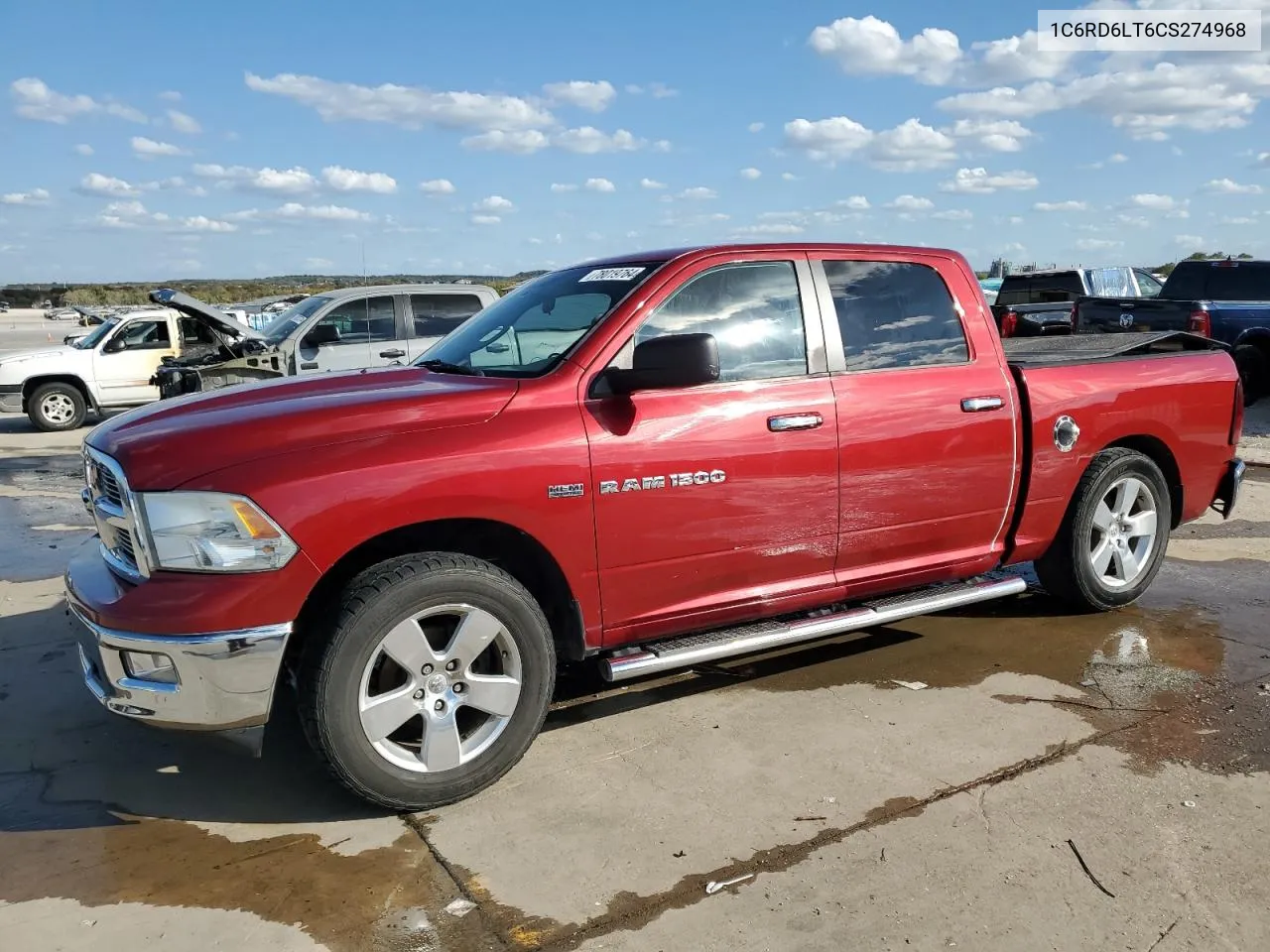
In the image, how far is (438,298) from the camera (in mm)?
11391

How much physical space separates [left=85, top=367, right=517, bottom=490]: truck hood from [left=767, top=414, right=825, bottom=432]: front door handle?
1.04 metres

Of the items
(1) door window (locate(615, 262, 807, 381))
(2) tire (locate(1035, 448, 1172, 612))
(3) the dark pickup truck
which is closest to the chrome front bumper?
(1) door window (locate(615, 262, 807, 381))

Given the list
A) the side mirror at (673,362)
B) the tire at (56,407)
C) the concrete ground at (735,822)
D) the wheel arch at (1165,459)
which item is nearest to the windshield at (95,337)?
the tire at (56,407)

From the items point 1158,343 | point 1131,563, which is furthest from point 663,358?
point 1158,343

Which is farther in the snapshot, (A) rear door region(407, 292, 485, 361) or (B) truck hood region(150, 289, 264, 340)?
(B) truck hood region(150, 289, 264, 340)

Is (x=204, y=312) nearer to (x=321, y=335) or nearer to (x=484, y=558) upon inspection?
(x=321, y=335)

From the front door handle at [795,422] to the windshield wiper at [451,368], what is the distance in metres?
1.17

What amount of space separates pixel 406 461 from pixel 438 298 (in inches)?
337

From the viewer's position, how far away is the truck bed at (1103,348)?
5.10 m

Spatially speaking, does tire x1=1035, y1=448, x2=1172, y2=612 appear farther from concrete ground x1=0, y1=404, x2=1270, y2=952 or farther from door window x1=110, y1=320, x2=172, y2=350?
door window x1=110, y1=320, x2=172, y2=350

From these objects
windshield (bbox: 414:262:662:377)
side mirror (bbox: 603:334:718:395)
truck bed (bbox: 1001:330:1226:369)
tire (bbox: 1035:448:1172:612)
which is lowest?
tire (bbox: 1035:448:1172:612)

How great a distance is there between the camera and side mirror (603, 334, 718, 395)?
11.3 feet

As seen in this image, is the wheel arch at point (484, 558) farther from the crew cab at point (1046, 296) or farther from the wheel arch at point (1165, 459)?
the crew cab at point (1046, 296)

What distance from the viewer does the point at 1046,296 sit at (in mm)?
15195
